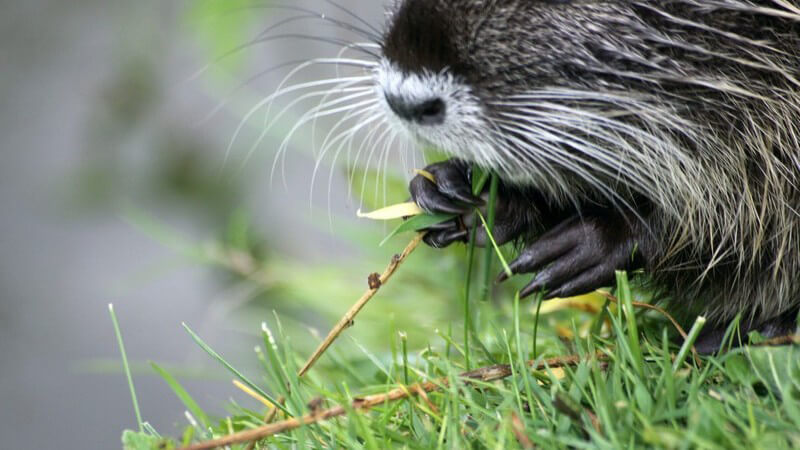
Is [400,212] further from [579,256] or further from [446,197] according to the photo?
[579,256]

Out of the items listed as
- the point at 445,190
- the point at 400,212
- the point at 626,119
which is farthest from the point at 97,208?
the point at 626,119

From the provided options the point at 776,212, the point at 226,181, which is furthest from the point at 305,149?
the point at 776,212

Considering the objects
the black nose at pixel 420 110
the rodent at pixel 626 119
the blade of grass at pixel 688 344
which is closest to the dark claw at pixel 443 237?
the rodent at pixel 626 119

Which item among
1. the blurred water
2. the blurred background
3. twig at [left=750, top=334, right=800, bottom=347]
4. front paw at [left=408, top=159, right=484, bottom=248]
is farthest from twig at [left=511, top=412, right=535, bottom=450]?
the blurred water

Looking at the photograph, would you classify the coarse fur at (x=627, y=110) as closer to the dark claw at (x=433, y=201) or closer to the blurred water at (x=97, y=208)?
the dark claw at (x=433, y=201)

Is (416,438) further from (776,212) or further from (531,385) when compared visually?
(776,212)

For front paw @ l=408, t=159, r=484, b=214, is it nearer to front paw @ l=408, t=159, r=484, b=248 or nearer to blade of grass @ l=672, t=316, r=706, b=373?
front paw @ l=408, t=159, r=484, b=248
